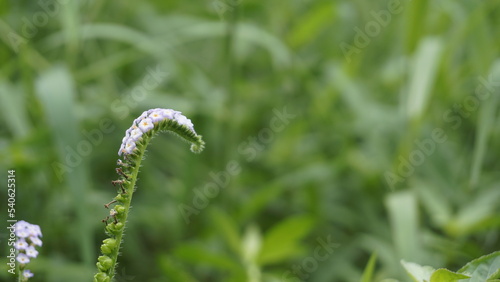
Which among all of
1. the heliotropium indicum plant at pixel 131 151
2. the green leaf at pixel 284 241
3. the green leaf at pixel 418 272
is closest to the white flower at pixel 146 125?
the heliotropium indicum plant at pixel 131 151

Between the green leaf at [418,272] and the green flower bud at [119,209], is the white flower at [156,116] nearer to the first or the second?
the green flower bud at [119,209]

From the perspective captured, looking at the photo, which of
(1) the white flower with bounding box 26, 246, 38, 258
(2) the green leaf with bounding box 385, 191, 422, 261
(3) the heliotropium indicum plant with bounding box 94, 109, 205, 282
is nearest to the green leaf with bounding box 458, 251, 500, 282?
(3) the heliotropium indicum plant with bounding box 94, 109, 205, 282

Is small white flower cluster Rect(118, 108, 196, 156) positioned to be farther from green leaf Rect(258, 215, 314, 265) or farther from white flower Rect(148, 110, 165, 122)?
green leaf Rect(258, 215, 314, 265)

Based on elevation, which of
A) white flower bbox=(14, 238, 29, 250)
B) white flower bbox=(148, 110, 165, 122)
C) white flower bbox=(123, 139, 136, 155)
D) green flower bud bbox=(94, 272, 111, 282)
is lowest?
green flower bud bbox=(94, 272, 111, 282)

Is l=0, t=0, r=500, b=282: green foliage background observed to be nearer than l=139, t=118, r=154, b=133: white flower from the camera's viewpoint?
No

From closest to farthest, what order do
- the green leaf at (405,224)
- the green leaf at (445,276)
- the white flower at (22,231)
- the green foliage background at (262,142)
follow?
the green leaf at (445,276) < the white flower at (22,231) < the green leaf at (405,224) < the green foliage background at (262,142)

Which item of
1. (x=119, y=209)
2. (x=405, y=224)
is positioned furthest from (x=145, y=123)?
(x=405, y=224)

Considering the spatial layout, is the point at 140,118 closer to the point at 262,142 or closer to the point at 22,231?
the point at 22,231
